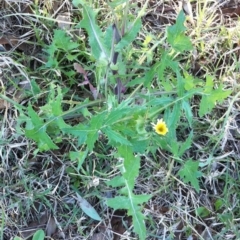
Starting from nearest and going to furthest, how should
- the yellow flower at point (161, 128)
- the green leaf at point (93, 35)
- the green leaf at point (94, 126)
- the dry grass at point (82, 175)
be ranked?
the green leaf at point (94, 126) < the yellow flower at point (161, 128) < the green leaf at point (93, 35) < the dry grass at point (82, 175)

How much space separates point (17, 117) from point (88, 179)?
36 cm

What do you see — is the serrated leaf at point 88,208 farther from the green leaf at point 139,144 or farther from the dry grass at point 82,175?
the green leaf at point 139,144

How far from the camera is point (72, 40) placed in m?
1.99

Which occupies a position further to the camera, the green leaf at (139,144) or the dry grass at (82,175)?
the dry grass at (82,175)

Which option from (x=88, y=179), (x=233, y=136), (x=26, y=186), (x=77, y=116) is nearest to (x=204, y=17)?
(x=233, y=136)

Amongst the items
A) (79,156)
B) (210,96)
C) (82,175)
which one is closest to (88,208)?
(82,175)

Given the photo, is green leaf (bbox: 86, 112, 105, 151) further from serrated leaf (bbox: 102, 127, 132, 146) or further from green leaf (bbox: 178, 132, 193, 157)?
green leaf (bbox: 178, 132, 193, 157)

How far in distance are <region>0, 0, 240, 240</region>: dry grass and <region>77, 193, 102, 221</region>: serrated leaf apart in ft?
0.07

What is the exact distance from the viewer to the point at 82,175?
1880 mm

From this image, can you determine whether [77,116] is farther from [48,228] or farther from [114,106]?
[48,228]

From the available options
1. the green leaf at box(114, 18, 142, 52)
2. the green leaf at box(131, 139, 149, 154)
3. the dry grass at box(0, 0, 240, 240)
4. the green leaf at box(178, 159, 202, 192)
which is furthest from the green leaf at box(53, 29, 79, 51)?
the green leaf at box(178, 159, 202, 192)

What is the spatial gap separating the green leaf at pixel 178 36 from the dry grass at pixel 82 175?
0.30 m

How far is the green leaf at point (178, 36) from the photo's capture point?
5.42 feet

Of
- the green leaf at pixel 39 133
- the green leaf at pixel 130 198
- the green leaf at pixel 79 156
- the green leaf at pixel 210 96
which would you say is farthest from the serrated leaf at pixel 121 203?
the green leaf at pixel 210 96
